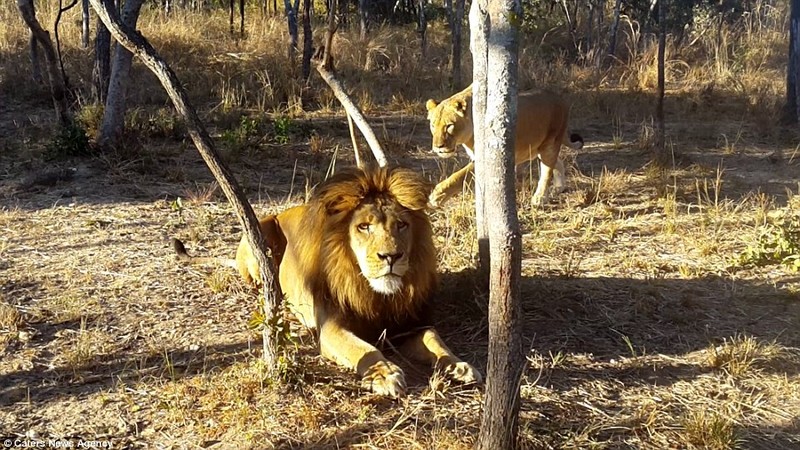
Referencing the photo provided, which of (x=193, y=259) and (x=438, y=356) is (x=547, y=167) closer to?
(x=193, y=259)

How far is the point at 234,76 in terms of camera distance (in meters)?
11.7

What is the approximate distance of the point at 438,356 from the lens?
12.4ft

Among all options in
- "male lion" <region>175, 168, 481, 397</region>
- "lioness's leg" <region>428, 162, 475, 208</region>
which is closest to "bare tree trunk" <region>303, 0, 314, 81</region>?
"lioness's leg" <region>428, 162, 475, 208</region>

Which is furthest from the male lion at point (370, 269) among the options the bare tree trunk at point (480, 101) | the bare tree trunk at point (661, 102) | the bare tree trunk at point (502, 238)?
the bare tree trunk at point (661, 102)

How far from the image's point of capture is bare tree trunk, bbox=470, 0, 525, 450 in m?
2.83

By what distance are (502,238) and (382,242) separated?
3.07 feet

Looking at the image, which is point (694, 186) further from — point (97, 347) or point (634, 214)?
point (97, 347)

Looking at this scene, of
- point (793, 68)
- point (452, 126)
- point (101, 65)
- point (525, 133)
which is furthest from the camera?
point (793, 68)

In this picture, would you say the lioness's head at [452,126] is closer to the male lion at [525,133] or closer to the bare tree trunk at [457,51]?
the male lion at [525,133]

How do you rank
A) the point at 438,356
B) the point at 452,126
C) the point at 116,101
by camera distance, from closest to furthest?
the point at 438,356 < the point at 452,126 < the point at 116,101

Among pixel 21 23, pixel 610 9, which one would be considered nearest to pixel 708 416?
pixel 21 23

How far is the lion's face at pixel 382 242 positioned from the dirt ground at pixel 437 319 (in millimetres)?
483

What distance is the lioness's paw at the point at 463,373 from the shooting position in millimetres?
3607

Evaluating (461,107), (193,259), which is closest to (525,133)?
(461,107)
